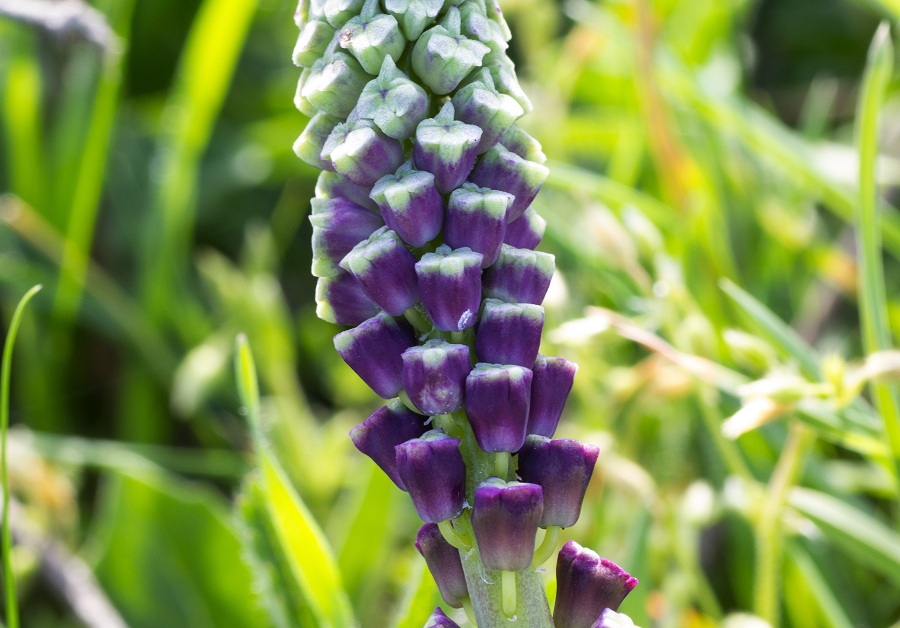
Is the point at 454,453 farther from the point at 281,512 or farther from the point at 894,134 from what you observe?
the point at 894,134

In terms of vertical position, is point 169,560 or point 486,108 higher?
point 486,108

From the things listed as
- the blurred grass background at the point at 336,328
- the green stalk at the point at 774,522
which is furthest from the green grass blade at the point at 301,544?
the green stalk at the point at 774,522

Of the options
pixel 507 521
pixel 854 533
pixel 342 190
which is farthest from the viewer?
pixel 854 533

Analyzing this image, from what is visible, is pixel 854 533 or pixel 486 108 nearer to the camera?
pixel 486 108

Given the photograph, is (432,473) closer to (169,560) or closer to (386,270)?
(386,270)

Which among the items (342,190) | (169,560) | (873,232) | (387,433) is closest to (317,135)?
(342,190)

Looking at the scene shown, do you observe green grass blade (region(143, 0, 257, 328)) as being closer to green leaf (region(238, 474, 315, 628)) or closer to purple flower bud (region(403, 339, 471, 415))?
green leaf (region(238, 474, 315, 628))

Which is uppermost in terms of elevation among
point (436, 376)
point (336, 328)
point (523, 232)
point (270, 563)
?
point (523, 232)
